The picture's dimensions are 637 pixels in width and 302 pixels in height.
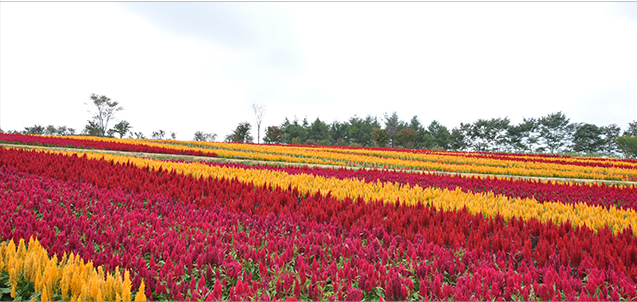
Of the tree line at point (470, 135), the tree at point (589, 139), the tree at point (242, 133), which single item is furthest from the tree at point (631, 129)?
the tree at point (242, 133)

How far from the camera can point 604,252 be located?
3232 mm

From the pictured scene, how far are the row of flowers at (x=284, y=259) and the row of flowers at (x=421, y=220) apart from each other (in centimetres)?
6

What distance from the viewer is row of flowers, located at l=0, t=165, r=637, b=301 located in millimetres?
2361

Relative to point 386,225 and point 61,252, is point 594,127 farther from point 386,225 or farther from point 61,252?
point 61,252

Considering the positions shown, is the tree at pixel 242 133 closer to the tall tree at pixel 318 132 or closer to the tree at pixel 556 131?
the tall tree at pixel 318 132

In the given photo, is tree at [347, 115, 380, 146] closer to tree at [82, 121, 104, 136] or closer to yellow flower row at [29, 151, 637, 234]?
tree at [82, 121, 104, 136]

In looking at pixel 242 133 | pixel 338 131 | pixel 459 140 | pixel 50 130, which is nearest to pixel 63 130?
pixel 50 130

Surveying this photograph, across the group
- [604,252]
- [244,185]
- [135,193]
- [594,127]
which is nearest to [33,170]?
[135,193]

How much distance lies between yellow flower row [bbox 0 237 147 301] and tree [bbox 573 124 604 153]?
182 feet

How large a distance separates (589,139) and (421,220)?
5279 cm

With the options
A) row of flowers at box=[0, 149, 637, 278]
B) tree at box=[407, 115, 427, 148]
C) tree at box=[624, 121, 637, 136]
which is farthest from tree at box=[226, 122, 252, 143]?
tree at box=[624, 121, 637, 136]

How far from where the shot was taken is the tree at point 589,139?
43656mm

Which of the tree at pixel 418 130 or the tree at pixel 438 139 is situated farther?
the tree at pixel 418 130

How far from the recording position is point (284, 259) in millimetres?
2818
